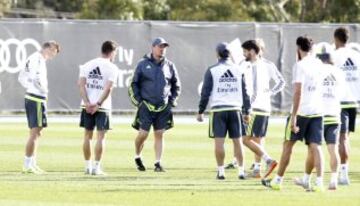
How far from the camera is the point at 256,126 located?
62.5ft

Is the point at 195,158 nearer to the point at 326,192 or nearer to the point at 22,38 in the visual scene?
the point at 326,192

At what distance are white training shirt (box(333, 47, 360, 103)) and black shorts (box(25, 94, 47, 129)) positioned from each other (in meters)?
4.64

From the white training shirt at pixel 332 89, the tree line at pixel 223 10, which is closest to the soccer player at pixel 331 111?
the white training shirt at pixel 332 89

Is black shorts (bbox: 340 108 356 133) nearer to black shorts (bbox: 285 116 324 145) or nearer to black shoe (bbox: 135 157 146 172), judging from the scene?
black shorts (bbox: 285 116 324 145)

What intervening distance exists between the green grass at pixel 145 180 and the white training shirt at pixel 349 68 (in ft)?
4.27

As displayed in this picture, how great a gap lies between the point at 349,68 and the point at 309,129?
2.49m

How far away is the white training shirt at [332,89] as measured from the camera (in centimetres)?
1639

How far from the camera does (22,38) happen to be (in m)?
33.9

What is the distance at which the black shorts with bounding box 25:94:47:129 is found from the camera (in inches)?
744

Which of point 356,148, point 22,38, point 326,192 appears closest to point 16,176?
point 326,192

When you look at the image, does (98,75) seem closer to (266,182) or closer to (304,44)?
(266,182)

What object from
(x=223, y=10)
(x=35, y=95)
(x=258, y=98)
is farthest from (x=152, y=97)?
(x=223, y=10)

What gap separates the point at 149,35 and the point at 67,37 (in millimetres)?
2371

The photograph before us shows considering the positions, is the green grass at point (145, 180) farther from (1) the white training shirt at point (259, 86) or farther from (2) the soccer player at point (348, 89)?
(1) the white training shirt at point (259, 86)
